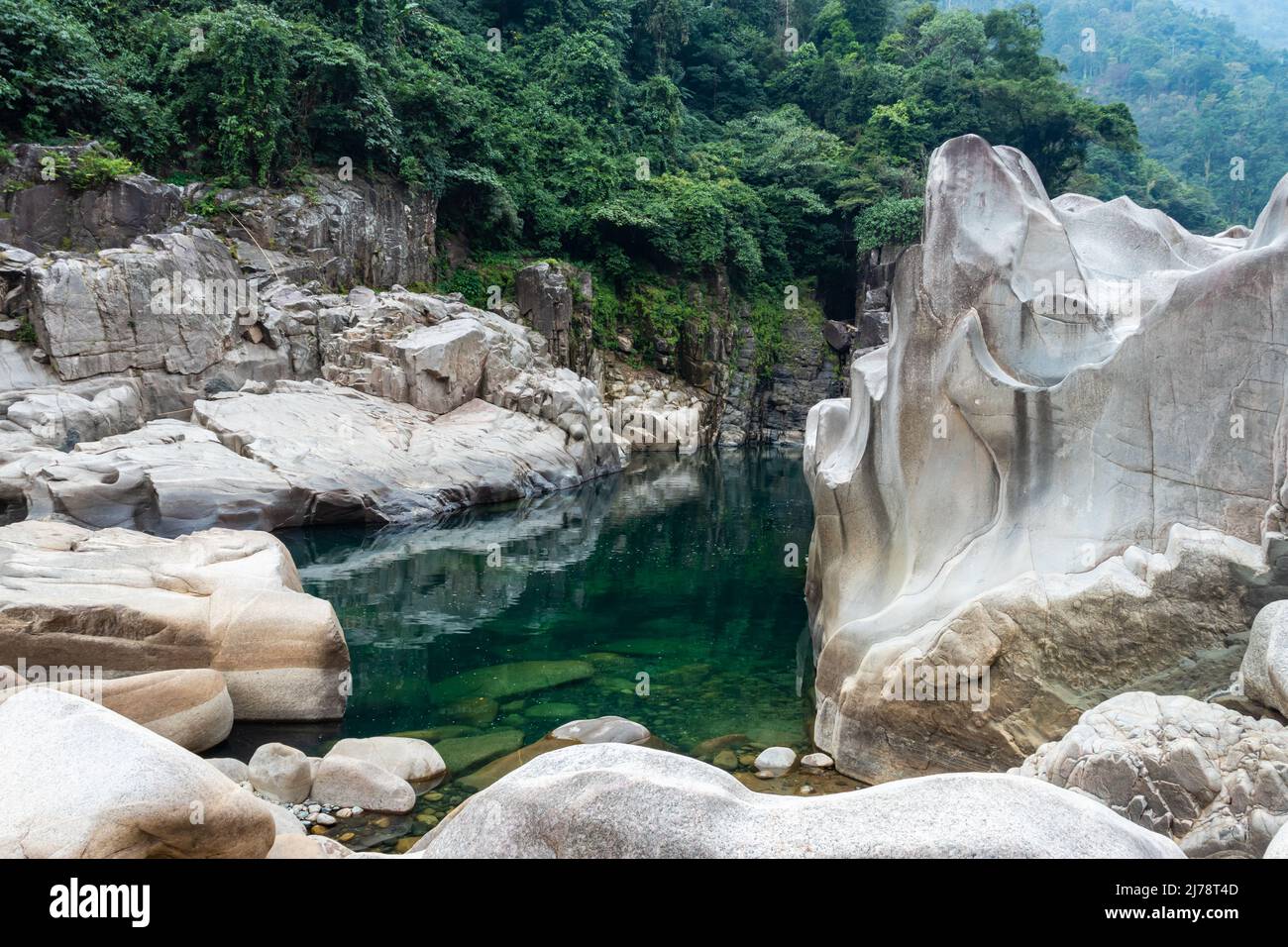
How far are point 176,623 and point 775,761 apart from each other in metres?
5.56

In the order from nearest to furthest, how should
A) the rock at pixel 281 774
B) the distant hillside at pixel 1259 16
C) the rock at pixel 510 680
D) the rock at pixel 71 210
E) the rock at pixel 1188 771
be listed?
the rock at pixel 1188 771
the rock at pixel 281 774
the rock at pixel 510 680
the rock at pixel 71 210
the distant hillside at pixel 1259 16

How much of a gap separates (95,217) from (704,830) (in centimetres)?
2536

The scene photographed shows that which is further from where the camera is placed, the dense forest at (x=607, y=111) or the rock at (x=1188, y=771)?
the dense forest at (x=607, y=111)

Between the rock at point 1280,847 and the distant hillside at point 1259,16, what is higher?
the distant hillside at point 1259,16

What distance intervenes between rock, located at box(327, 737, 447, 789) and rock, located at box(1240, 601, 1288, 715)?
6.03m

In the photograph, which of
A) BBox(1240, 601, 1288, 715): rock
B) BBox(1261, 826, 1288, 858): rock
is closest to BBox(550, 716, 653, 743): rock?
BBox(1240, 601, 1288, 715): rock

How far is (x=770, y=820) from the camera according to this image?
3145mm

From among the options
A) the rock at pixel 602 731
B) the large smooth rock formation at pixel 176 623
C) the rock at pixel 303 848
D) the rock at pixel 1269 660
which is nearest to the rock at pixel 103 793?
the rock at pixel 303 848

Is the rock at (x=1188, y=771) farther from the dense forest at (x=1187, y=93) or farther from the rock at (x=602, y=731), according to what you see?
the dense forest at (x=1187, y=93)

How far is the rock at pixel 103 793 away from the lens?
400 centimetres

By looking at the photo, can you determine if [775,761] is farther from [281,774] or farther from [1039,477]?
[281,774]

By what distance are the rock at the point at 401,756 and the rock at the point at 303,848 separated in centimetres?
234
